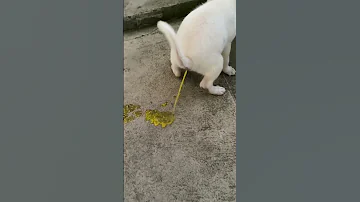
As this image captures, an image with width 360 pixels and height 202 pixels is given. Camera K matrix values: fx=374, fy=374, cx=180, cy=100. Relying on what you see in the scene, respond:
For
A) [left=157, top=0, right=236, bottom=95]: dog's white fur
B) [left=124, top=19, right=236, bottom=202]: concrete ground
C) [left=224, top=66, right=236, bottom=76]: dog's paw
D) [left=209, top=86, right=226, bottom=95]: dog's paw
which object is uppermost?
[left=157, top=0, right=236, bottom=95]: dog's white fur

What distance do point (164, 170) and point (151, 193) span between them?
12 cm

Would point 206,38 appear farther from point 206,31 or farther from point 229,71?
point 229,71

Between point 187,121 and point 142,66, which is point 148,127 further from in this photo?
point 142,66

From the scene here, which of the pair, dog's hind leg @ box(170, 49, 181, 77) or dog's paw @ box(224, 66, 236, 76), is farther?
dog's paw @ box(224, 66, 236, 76)

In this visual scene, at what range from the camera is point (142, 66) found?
2086mm

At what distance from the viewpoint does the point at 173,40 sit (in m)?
1.69

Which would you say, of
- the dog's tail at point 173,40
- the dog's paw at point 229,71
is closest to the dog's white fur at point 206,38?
the dog's tail at point 173,40

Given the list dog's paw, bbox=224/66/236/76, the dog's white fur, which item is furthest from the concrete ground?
the dog's white fur

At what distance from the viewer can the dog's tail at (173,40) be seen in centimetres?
165

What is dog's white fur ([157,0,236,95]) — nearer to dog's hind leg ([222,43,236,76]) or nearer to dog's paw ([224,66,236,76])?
dog's hind leg ([222,43,236,76])

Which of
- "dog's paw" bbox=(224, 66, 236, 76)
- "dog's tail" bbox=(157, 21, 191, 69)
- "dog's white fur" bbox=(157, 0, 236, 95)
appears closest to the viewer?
"dog's tail" bbox=(157, 21, 191, 69)

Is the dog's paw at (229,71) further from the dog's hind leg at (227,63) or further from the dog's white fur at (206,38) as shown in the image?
the dog's white fur at (206,38)

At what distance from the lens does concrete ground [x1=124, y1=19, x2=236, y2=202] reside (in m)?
1.67

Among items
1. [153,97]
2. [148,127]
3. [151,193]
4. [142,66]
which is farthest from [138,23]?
[151,193]
